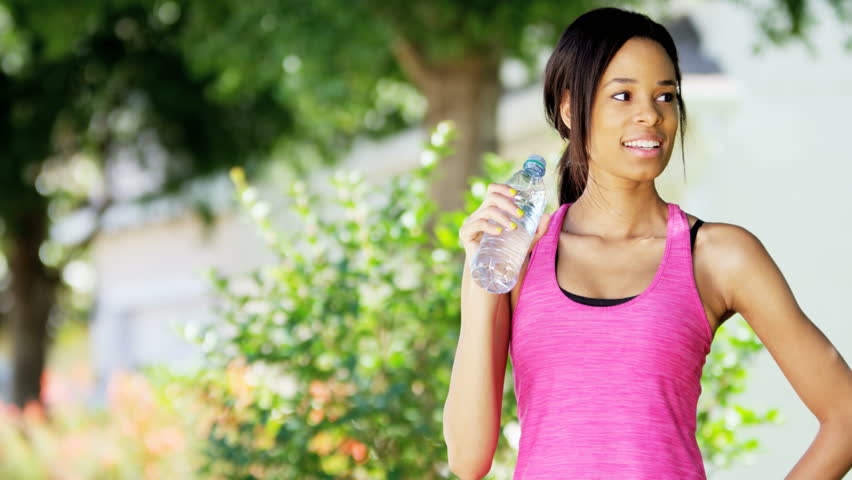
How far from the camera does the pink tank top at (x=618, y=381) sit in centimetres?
175

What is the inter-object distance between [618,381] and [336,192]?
347 cm

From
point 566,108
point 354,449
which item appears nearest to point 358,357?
point 354,449

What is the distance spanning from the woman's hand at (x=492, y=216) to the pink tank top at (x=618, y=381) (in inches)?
5.6

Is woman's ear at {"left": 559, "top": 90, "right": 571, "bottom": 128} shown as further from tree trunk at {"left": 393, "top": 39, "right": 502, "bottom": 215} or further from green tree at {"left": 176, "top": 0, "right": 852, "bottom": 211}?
tree trunk at {"left": 393, "top": 39, "right": 502, "bottom": 215}

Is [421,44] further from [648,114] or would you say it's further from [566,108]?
[648,114]

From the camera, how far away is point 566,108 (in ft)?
6.52

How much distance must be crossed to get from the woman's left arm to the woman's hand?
1.15 feet

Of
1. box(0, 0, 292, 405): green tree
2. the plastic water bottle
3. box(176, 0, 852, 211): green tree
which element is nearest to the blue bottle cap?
the plastic water bottle

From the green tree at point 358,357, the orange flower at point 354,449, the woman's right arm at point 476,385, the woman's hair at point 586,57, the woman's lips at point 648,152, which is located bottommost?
the orange flower at point 354,449

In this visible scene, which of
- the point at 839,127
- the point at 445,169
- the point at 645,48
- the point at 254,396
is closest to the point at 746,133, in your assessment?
the point at 839,127

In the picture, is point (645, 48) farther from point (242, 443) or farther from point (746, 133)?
point (746, 133)

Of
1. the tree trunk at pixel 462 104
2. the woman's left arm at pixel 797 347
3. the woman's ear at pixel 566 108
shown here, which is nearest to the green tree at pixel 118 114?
the tree trunk at pixel 462 104

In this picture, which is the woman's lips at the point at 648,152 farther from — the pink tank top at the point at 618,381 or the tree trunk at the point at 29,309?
the tree trunk at the point at 29,309

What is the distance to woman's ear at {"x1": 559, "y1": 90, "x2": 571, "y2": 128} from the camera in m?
1.98
